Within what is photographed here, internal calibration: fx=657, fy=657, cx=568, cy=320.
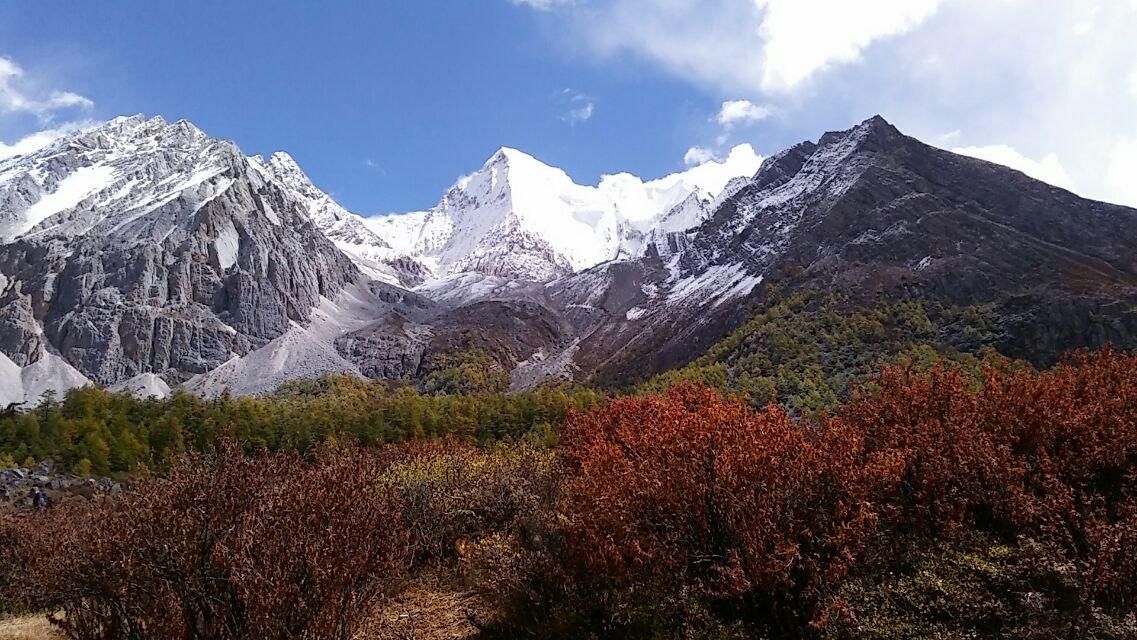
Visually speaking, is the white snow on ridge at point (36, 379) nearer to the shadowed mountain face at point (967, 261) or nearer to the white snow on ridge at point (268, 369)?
the white snow on ridge at point (268, 369)

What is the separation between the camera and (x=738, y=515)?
984 cm

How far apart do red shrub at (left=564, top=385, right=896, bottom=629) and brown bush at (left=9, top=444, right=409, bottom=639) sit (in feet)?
12.4

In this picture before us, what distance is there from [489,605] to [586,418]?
592 inches

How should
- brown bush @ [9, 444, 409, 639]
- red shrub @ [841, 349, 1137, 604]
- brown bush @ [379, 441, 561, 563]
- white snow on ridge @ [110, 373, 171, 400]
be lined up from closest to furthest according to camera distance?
brown bush @ [9, 444, 409, 639] → red shrub @ [841, 349, 1137, 604] → brown bush @ [379, 441, 561, 563] → white snow on ridge @ [110, 373, 171, 400]

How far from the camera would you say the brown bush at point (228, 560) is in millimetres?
7566

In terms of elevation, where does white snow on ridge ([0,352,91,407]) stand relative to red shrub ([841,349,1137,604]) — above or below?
above

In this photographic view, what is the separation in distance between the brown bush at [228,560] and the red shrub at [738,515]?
12.4 feet

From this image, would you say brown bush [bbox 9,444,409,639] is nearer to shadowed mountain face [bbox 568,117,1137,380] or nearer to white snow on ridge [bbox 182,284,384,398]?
shadowed mountain face [bbox 568,117,1137,380]

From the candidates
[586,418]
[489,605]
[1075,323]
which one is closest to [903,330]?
[1075,323]

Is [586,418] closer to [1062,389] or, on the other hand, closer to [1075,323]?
[1062,389]

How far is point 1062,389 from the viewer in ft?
47.5

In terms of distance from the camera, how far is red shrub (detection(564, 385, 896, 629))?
9.40m

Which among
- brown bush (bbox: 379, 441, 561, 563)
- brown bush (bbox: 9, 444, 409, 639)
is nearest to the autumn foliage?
brown bush (bbox: 9, 444, 409, 639)

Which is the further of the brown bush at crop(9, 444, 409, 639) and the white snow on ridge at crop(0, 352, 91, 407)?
the white snow on ridge at crop(0, 352, 91, 407)
